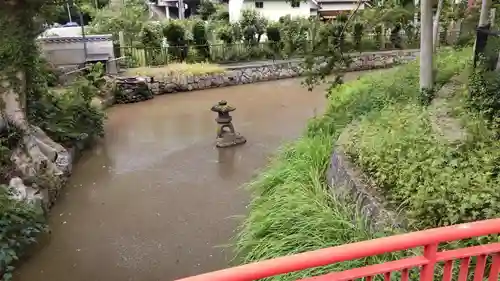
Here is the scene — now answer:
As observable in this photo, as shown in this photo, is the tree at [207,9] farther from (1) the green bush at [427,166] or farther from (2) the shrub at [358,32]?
(1) the green bush at [427,166]

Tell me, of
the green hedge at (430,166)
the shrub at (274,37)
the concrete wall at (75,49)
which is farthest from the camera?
the shrub at (274,37)

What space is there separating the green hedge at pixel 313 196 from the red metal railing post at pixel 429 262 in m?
1.30

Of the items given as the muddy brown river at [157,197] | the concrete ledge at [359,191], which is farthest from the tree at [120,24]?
the concrete ledge at [359,191]

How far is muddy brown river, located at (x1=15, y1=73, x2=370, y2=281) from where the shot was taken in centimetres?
431

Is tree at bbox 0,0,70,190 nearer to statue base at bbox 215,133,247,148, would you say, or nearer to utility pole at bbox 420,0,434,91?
statue base at bbox 215,133,247,148

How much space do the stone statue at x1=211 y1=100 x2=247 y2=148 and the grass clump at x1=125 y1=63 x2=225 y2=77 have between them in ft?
16.5

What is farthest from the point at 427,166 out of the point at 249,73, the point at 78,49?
the point at 78,49

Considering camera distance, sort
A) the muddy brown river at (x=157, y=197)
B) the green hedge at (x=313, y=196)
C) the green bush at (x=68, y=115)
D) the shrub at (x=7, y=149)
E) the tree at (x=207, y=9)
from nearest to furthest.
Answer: the green hedge at (x=313, y=196)
the muddy brown river at (x=157, y=197)
the shrub at (x=7, y=149)
the green bush at (x=68, y=115)
the tree at (x=207, y=9)

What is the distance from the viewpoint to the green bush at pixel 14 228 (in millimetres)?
3947

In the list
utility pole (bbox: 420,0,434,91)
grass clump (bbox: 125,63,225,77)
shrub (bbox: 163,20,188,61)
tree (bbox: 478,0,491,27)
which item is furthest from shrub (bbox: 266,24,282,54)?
utility pole (bbox: 420,0,434,91)

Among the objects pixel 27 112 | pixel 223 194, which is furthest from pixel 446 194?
pixel 27 112

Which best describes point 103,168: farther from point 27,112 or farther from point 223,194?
point 223,194

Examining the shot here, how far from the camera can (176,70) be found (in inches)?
490

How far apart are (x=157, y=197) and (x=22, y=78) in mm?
2648
